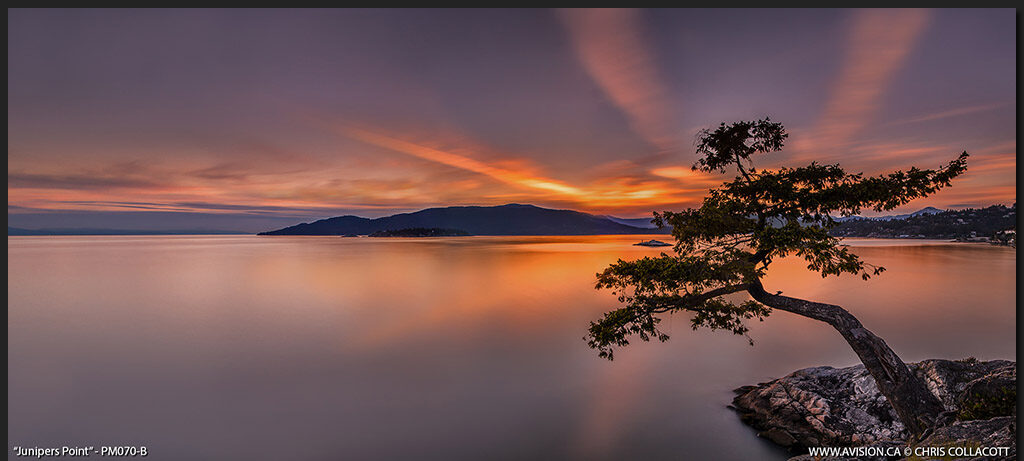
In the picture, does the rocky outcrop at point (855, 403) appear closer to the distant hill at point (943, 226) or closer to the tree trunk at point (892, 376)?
the tree trunk at point (892, 376)

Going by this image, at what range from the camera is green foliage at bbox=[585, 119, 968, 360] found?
629 centimetres

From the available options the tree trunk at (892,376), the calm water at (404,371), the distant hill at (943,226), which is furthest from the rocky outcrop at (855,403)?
the distant hill at (943,226)

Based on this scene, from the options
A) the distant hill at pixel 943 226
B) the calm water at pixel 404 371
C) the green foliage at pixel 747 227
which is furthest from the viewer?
the distant hill at pixel 943 226

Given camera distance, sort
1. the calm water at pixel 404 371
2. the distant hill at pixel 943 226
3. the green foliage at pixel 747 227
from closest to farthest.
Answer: the green foliage at pixel 747 227 → the calm water at pixel 404 371 → the distant hill at pixel 943 226

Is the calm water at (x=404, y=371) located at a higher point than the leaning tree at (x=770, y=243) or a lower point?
lower

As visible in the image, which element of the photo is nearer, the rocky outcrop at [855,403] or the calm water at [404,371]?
the rocky outcrop at [855,403]

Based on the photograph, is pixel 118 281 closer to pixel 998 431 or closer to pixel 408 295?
pixel 408 295

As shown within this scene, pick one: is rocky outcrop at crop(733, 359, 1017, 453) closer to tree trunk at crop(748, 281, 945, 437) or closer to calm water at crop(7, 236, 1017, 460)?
tree trunk at crop(748, 281, 945, 437)

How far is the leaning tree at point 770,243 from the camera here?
251 inches

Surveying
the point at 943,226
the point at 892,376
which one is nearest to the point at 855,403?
the point at 892,376

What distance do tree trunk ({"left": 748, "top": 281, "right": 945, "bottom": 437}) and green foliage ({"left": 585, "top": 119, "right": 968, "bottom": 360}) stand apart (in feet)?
3.27

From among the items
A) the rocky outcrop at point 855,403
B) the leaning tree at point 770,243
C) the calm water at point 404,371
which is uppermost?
the leaning tree at point 770,243

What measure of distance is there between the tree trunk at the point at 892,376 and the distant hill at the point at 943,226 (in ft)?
387

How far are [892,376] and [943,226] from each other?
17395cm
